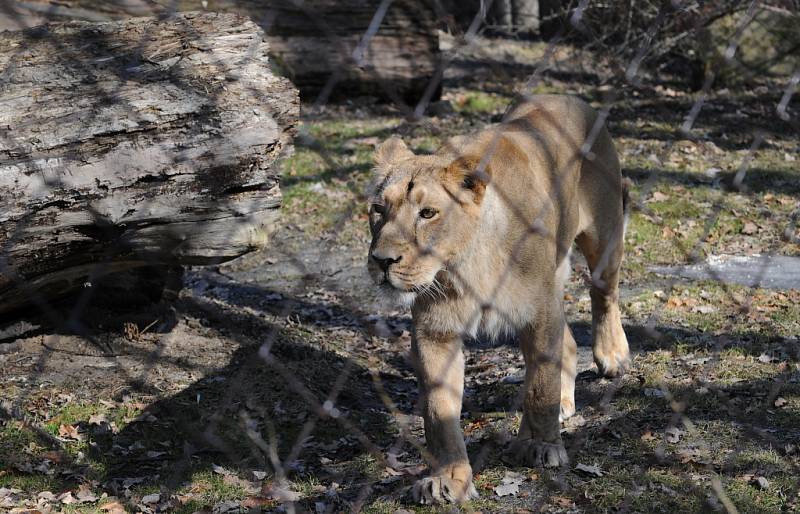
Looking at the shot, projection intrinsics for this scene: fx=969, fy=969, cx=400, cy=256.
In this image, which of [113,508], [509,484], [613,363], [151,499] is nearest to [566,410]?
[613,363]

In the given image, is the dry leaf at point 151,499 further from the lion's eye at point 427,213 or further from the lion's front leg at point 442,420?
the lion's eye at point 427,213

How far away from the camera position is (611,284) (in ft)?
16.9

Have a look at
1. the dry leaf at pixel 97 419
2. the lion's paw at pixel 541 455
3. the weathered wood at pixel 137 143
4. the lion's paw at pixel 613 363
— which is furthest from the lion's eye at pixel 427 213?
the dry leaf at pixel 97 419

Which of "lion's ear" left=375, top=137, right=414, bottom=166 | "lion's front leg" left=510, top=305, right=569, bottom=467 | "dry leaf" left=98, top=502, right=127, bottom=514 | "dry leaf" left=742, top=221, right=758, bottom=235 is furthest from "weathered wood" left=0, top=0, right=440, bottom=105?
"dry leaf" left=98, top=502, right=127, bottom=514

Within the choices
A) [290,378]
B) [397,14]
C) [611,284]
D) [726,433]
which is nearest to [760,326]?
[611,284]

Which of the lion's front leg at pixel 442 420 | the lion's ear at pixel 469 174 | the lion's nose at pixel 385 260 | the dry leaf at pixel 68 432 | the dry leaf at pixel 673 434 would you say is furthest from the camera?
the dry leaf at pixel 68 432

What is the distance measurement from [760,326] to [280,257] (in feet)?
12.0

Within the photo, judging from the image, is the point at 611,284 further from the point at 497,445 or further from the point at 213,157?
the point at 213,157

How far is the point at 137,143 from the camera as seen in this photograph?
417 cm

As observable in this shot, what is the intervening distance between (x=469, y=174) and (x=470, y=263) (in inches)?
14.3

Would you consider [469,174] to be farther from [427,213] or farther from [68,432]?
[68,432]

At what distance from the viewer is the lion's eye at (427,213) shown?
11.9 feet

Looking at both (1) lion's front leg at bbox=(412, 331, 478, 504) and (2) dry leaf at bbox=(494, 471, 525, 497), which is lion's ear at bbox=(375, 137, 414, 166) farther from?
(2) dry leaf at bbox=(494, 471, 525, 497)

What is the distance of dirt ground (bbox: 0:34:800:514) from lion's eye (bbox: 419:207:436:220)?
80 cm
